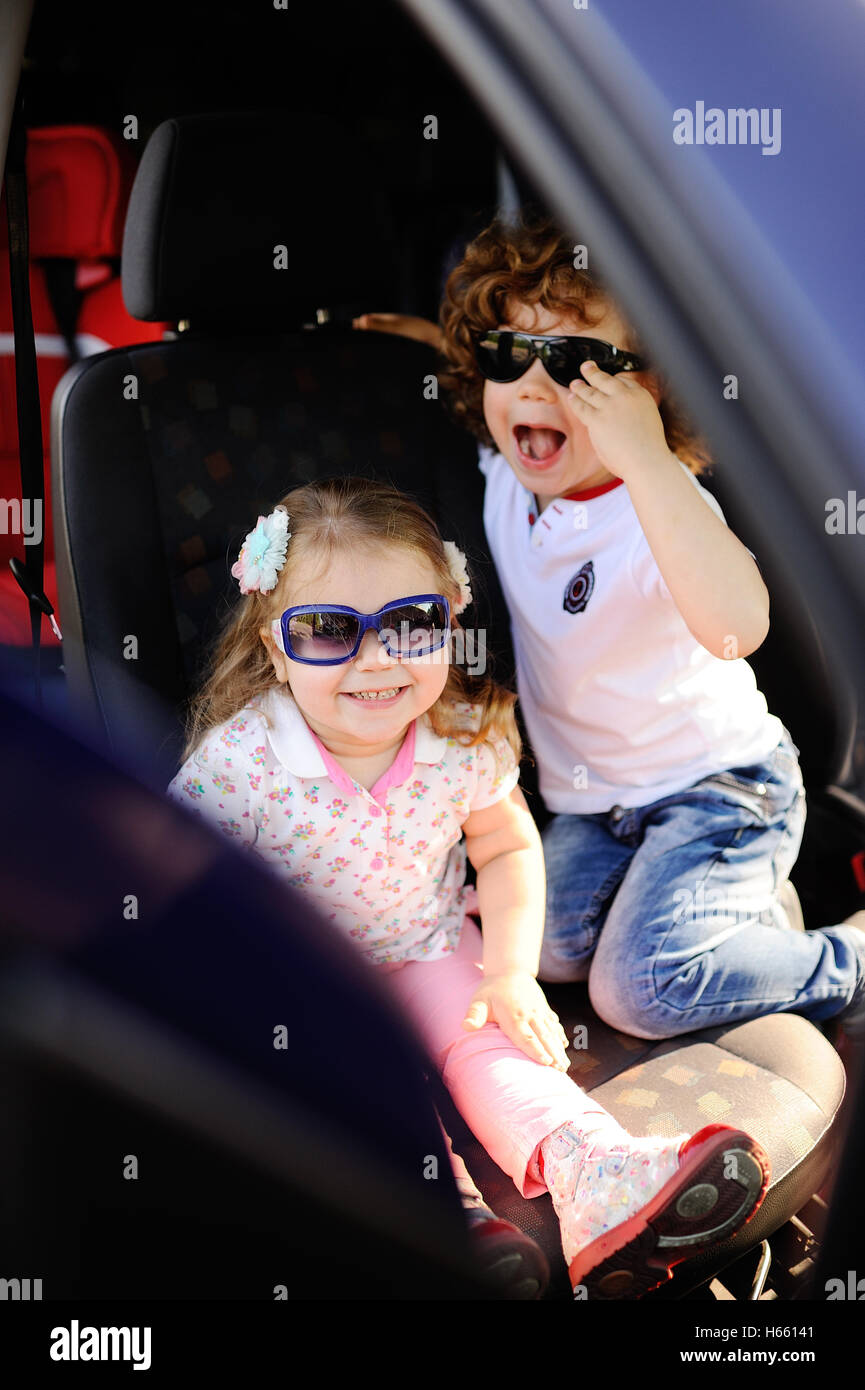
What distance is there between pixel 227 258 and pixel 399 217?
156 centimetres

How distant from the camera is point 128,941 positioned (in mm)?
864

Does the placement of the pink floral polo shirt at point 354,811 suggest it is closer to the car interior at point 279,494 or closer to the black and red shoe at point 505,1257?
the car interior at point 279,494

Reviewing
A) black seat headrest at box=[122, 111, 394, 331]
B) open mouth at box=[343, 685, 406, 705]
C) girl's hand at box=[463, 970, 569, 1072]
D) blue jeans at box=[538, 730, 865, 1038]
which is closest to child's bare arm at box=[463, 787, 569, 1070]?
girl's hand at box=[463, 970, 569, 1072]

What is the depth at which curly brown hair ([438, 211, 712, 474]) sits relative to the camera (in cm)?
144

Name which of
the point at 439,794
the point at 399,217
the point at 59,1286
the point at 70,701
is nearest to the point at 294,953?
the point at 59,1286

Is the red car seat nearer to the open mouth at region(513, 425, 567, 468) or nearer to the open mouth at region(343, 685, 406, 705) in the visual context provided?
the open mouth at region(513, 425, 567, 468)

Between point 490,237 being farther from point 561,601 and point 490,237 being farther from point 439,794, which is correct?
point 439,794

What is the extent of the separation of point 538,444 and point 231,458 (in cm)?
40

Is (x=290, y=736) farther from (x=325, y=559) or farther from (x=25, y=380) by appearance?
(x=25, y=380)

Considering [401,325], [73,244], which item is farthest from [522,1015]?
[73,244]

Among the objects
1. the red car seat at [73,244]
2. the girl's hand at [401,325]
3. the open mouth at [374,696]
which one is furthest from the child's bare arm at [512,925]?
the red car seat at [73,244]

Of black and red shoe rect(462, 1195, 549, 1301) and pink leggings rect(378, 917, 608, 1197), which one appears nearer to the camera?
black and red shoe rect(462, 1195, 549, 1301)

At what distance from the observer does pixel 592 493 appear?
5.34ft

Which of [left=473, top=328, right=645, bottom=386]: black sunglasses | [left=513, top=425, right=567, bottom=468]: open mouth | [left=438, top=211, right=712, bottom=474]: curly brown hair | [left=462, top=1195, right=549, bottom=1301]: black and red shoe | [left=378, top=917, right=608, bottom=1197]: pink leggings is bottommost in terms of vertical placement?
[left=462, top=1195, right=549, bottom=1301]: black and red shoe
